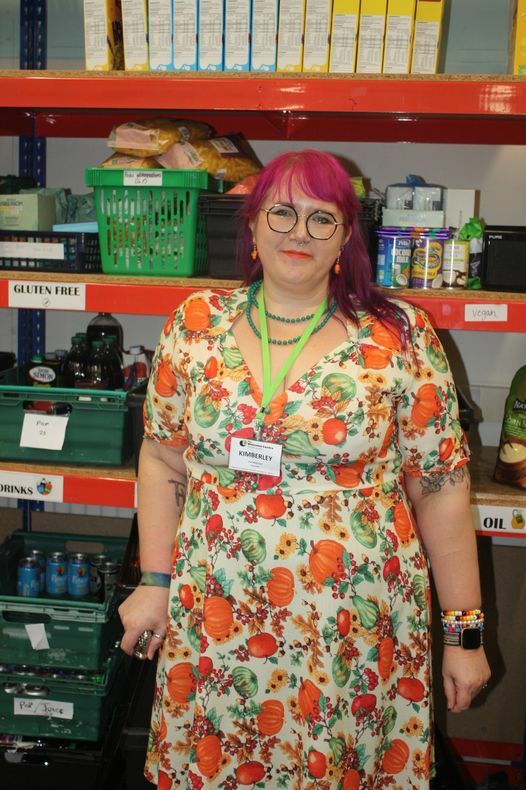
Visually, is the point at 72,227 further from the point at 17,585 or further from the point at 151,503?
the point at 17,585

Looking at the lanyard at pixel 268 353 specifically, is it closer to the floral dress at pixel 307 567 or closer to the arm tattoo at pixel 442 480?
the floral dress at pixel 307 567

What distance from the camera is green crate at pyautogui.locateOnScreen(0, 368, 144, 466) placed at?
7.29ft

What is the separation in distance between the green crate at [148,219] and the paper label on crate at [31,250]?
0.12 metres

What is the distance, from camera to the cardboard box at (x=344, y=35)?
195 cm

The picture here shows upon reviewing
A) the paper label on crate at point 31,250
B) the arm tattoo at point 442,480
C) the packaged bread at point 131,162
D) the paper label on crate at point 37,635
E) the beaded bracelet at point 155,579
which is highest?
the packaged bread at point 131,162

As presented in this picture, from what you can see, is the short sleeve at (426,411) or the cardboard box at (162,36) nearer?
the short sleeve at (426,411)

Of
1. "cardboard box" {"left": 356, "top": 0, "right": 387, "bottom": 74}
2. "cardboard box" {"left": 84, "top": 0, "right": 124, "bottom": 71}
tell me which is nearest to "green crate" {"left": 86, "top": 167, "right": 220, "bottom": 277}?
"cardboard box" {"left": 84, "top": 0, "right": 124, "bottom": 71}

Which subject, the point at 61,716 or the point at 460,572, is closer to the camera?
the point at 460,572

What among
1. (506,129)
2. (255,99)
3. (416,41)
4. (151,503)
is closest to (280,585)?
(151,503)

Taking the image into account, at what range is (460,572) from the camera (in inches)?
64.4

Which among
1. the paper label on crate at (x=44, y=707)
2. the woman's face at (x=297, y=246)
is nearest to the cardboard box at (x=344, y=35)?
the woman's face at (x=297, y=246)

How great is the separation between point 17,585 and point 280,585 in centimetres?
134

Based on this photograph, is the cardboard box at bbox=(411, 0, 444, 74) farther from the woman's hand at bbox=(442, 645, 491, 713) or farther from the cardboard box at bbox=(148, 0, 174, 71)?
the woman's hand at bbox=(442, 645, 491, 713)

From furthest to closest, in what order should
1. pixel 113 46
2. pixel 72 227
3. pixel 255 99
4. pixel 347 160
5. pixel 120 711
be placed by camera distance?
pixel 347 160, pixel 120 711, pixel 72 227, pixel 113 46, pixel 255 99
